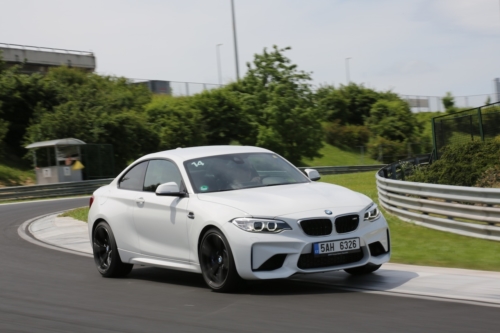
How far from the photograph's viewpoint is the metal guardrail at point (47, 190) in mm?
34125

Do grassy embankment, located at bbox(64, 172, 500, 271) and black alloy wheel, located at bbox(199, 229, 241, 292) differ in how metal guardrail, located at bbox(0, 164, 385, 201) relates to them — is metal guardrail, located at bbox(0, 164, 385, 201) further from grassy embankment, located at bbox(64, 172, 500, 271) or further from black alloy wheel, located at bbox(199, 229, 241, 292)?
black alloy wheel, located at bbox(199, 229, 241, 292)

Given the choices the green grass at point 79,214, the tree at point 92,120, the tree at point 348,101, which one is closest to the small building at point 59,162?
the tree at point 92,120

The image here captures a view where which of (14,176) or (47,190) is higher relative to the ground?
(14,176)

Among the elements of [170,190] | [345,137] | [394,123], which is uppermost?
[394,123]

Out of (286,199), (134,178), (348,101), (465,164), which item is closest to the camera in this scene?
(286,199)

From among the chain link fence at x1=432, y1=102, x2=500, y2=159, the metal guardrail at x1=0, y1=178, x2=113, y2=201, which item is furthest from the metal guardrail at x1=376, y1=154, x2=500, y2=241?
the metal guardrail at x1=0, y1=178, x2=113, y2=201

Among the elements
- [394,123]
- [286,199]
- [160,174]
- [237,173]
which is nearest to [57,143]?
[160,174]

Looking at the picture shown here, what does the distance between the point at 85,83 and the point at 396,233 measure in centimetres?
5010

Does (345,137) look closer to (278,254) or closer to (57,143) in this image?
(57,143)

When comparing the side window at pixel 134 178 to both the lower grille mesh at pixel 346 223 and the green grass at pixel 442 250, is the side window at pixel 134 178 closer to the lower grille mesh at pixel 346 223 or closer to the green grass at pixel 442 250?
the lower grille mesh at pixel 346 223

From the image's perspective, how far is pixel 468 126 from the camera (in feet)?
78.5

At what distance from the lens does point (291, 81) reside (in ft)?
195

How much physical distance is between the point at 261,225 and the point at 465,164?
41.7ft

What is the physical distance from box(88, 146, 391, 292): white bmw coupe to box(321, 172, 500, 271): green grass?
170 centimetres
